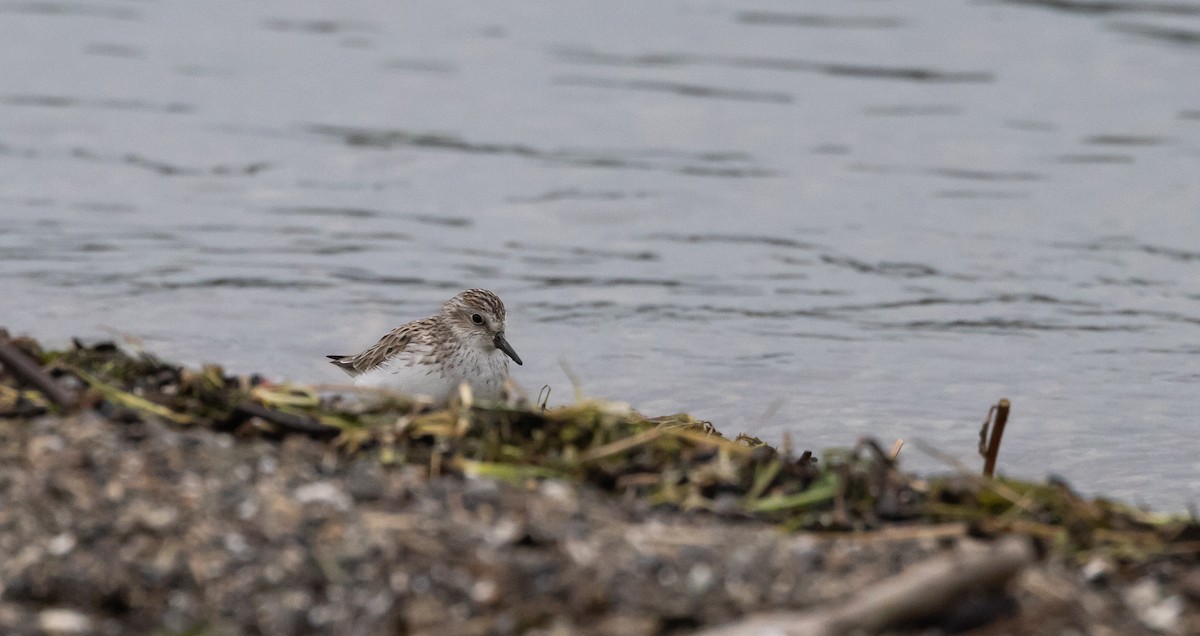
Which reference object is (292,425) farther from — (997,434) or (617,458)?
(997,434)

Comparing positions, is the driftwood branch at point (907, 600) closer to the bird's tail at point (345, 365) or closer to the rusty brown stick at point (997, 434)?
the rusty brown stick at point (997, 434)

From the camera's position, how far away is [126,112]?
1908 centimetres

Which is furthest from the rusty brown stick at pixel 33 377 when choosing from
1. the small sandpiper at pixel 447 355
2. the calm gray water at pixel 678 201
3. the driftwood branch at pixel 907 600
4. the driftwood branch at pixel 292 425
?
the calm gray water at pixel 678 201

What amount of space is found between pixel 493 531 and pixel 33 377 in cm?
182

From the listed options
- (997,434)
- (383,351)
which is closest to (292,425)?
(997,434)

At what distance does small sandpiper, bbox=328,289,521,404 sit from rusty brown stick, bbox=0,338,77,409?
9.79 ft

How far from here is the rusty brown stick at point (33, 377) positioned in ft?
18.2

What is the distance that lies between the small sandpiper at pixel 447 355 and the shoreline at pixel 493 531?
2828 millimetres

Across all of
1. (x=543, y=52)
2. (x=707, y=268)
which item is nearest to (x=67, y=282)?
(x=707, y=268)

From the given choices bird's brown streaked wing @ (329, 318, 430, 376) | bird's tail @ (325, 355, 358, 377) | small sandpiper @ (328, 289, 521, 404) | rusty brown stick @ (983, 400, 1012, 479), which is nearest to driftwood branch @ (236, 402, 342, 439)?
rusty brown stick @ (983, 400, 1012, 479)

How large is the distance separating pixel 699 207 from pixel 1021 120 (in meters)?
5.39

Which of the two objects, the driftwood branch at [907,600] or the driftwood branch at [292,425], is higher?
the driftwood branch at [907,600]

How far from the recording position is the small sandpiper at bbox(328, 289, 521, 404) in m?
8.84

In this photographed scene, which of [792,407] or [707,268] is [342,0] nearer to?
[707,268]
